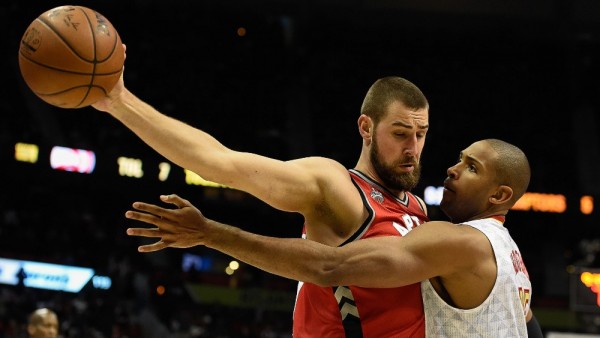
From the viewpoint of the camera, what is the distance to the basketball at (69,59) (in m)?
3.38

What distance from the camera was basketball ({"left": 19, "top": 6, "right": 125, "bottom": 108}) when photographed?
338 centimetres

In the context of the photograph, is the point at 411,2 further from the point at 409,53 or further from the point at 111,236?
the point at 111,236

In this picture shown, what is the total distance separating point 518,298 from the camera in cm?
369

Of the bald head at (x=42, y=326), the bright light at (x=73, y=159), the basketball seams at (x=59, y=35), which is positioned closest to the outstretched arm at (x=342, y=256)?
the basketball seams at (x=59, y=35)

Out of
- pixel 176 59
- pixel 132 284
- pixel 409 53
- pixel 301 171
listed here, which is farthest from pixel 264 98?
pixel 301 171

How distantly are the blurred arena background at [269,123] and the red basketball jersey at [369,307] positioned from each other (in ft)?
34.2

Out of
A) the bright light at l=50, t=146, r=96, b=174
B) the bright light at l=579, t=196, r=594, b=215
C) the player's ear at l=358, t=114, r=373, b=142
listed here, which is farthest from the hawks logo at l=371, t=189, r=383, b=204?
the bright light at l=579, t=196, r=594, b=215

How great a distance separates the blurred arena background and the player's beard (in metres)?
10.4

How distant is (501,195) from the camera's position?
Result: 12.8 feet

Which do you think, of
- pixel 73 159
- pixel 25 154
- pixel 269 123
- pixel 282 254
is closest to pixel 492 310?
pixel 282 254

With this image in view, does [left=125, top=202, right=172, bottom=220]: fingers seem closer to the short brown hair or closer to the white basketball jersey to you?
the white basketball jersey

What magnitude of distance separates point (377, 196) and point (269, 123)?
15967 mm

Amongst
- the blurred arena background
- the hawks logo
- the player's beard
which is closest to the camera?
the hawks logo

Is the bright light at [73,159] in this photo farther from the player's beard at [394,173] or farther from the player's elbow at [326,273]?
the player's elbow at [326,273]
